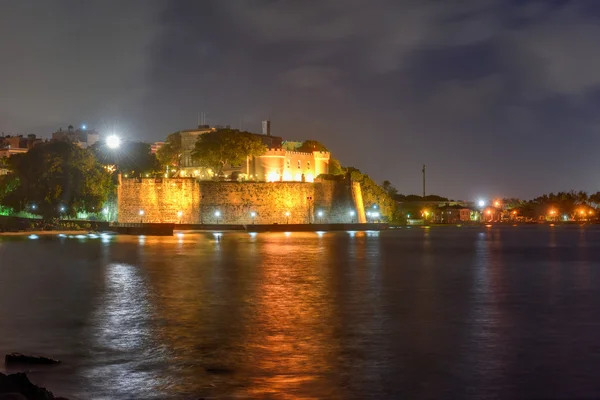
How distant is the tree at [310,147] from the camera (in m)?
66.4

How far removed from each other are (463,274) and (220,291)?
8.53 m

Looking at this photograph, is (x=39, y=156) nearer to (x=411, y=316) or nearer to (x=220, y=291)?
(x=220, y=291)

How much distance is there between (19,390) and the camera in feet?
20.8

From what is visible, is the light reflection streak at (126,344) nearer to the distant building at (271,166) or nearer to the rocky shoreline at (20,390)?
the rocky shoreline at (20,390)

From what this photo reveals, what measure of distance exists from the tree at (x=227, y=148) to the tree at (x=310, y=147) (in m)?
8.28

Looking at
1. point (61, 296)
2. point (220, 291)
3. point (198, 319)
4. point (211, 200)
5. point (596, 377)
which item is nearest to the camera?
point (596, 377)

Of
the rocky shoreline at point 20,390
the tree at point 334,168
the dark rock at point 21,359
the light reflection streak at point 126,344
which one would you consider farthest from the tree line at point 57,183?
the rocky shoreline at point 20,390

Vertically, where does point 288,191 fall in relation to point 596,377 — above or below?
above

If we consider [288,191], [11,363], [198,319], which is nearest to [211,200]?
[288,191]

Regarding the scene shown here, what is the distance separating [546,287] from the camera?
18625 millimetres

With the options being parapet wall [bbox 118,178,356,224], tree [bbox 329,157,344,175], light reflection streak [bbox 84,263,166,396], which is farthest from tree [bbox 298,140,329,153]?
light reflection streak [bbox 84,263,166,396]

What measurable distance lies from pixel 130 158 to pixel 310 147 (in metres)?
17.4

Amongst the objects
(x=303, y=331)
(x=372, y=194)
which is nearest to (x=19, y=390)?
(x=303, y=331)

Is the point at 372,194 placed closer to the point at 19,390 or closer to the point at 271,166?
the point at 271,166
